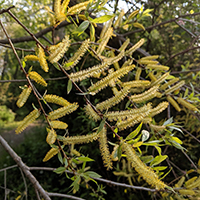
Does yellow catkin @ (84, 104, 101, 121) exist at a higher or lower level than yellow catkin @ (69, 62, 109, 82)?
lower

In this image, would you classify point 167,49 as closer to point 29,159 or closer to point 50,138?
point 50,138

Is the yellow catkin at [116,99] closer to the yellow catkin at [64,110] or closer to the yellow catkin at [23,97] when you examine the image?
the yellow catkin at [64,110]

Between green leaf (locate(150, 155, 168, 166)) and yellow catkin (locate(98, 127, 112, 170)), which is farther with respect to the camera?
green leaf (locate(150, 155, 168, 166))

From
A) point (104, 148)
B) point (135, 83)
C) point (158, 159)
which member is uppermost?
point (135, 83)

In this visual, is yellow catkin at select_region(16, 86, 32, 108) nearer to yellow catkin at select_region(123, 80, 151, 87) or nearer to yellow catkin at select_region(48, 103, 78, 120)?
yellow catkin at select_region(48, 103, 78, 120)

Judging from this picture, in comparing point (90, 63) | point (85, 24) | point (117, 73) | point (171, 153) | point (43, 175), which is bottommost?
point (43, 175)

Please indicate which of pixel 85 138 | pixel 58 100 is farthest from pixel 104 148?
pixel 58 100

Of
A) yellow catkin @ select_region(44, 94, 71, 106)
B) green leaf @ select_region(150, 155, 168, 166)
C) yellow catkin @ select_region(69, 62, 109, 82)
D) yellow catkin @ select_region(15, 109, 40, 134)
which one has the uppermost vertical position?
yellow catkin @ select_region(69, 62, 109, 82)

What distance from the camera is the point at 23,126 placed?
0.54 meters

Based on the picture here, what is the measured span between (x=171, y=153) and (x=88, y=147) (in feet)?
2.91

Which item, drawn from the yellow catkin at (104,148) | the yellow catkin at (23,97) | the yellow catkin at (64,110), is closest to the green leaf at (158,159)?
the yellow catkin at (104,148)

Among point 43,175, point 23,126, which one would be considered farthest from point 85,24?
point 43,175

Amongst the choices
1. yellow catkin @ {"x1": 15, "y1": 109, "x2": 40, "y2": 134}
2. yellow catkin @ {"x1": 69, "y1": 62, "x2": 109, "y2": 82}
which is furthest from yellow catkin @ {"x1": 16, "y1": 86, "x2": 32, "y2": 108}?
yellow catkin @ {"x1": 69, "y1": 62, "x2": 109, "y2": 82}

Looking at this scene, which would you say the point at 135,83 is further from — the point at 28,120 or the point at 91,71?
the point at 28,120
